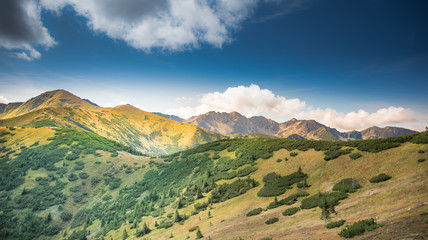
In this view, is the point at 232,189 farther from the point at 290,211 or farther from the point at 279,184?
the point at 290,211

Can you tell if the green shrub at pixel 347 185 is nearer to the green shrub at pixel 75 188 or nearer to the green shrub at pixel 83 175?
the green shrub at pixel 75 188

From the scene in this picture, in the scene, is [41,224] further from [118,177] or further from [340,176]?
[340,176]

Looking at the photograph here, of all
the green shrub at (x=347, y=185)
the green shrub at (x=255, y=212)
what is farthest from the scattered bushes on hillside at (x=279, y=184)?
the green shrub at (x=347, y=185)

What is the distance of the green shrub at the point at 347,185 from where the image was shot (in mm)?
30716

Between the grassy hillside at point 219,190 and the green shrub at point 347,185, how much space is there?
178 mm

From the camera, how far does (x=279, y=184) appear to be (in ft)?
146

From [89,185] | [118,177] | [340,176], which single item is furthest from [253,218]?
[89,185]

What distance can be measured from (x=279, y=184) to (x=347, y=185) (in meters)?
14.6

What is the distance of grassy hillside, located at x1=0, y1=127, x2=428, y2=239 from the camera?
24.7 meters

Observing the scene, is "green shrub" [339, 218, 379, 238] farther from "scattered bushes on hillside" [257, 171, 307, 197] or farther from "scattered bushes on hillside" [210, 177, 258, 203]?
"scattered bushes on hillside" [210, 177, 258, 203]

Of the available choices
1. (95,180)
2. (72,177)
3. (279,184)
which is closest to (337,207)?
(279,184)

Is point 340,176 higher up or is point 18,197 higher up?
point 340,176

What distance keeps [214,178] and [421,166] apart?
52.4 metres

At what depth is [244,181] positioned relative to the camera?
56.0m
